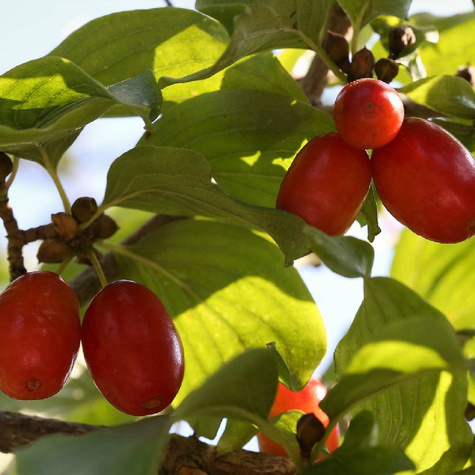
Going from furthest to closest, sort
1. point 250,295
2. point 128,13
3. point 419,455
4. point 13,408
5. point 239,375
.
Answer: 1. point 13,408
2. point 250,295
3. point 128,13
4. point 419,455
5. point 239,375

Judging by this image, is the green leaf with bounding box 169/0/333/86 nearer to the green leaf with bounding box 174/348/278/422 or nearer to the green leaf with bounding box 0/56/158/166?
the green leaf with bounding box 0/56/158/166

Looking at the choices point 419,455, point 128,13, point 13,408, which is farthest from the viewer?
point 13,408

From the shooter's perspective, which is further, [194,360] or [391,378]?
[194,360]

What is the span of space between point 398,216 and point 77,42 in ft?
1.99

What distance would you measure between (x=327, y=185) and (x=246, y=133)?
343 millimetres

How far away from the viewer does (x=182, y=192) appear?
1.38m

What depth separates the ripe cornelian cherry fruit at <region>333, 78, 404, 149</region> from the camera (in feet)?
4.08

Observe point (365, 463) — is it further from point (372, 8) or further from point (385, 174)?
point (372, 8)

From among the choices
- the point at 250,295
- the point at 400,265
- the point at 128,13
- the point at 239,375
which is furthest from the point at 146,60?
the point at 400,265

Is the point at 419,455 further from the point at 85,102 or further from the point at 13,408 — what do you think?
the point at 13,408

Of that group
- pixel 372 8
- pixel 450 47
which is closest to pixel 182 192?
pixel 372 8

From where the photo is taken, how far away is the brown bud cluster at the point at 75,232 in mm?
1604

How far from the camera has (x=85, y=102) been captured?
1.23 meters

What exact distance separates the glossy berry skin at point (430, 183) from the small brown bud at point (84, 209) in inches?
21.6
